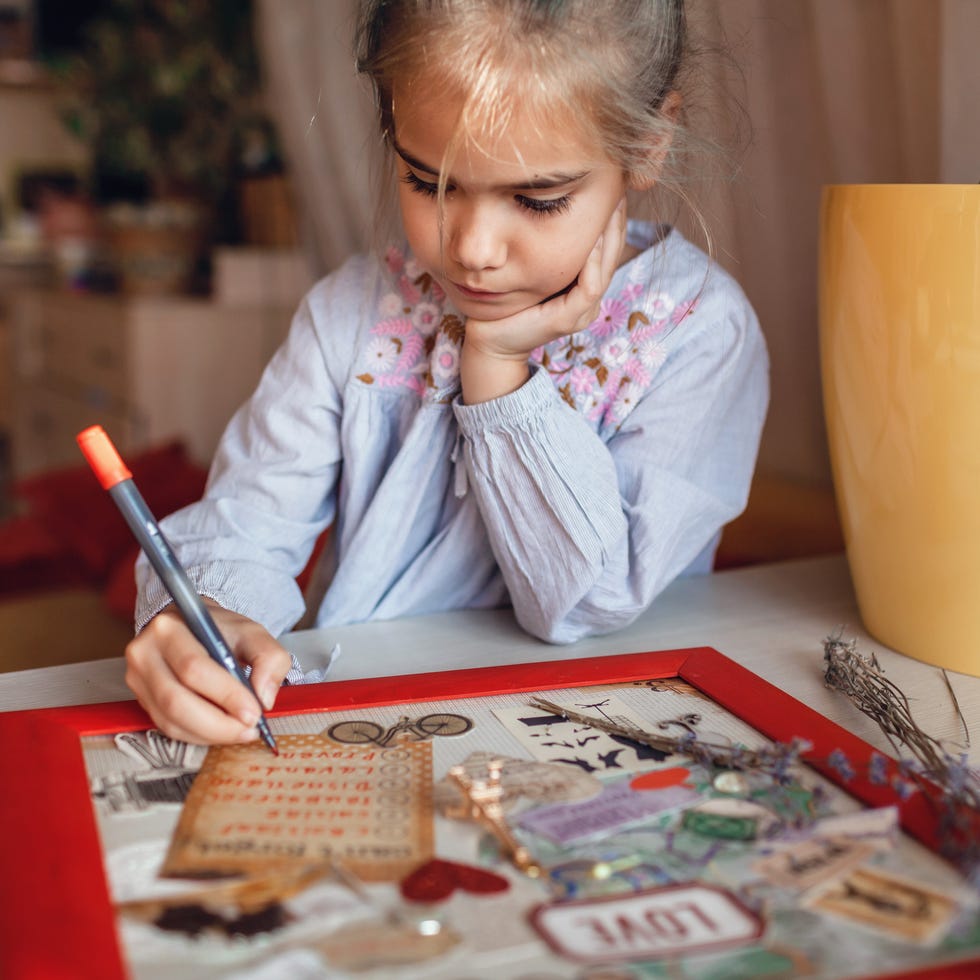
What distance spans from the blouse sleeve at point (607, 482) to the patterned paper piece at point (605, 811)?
23cm

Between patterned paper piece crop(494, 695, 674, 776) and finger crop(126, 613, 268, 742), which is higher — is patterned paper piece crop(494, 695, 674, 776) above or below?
below

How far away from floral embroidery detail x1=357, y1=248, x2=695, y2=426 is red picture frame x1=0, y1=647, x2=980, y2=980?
21cm

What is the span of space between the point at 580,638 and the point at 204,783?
0.30 m

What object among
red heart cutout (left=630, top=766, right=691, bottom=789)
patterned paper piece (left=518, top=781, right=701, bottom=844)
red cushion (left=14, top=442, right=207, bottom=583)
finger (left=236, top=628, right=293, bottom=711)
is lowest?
red cushion (left=14, top=442, right=207, bottom=583)

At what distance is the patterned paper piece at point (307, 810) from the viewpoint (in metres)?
0.41

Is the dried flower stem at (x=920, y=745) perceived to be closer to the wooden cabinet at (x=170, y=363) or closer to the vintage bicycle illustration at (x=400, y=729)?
the vintage bicycle illustration at (x=400, y=729)

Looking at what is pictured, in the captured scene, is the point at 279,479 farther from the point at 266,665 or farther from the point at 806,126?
the point at 806,126

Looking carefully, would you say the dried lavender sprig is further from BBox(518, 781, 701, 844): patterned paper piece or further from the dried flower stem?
BBox(518, 781, 701, 844): patterned paper piece

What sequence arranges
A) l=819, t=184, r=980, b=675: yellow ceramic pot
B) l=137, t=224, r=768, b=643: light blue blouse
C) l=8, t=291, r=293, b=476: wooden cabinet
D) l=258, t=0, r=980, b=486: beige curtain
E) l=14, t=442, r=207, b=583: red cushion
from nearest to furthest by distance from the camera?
1. l=819, t=184, r=980, b=675: yellow ceramic pot
2. l=137, t=224, r=768, b=643: light blue blouse
3. l=258, t=0, r=980, b=486: beige curtain
4. l=14, t=442, r=207, b=583: red cushion
5. l=8, t=291, r=293, b=476: wooden cabinet

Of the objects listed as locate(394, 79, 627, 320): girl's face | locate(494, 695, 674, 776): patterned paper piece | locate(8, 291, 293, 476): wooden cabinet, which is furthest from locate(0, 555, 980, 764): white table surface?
locate(8, 291, 293, 476): wooden cabinet

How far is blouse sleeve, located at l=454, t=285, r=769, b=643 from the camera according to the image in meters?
0.69

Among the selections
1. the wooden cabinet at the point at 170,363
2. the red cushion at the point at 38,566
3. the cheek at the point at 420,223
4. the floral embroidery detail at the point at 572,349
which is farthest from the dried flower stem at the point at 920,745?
the wooden cabinet at the point at 170,363

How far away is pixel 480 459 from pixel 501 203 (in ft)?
0.53

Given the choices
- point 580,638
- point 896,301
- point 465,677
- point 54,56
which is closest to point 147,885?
point 465,677
